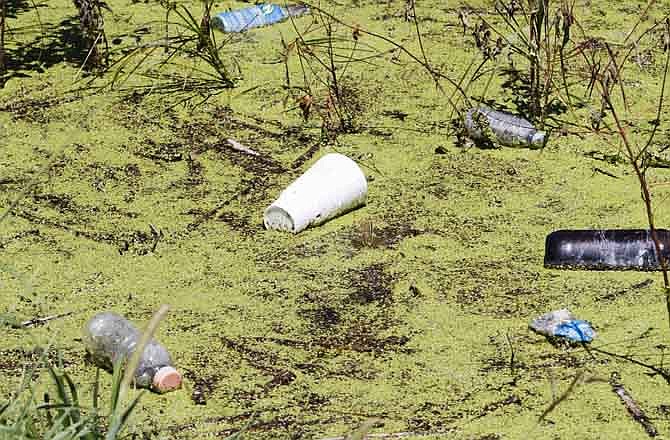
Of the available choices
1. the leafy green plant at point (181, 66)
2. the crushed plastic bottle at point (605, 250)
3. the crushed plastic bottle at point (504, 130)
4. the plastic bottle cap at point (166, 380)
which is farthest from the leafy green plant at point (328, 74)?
the plastic bottle cap at point (166, 380)

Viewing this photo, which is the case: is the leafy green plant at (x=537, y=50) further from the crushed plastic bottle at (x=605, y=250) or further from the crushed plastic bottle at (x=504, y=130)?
the crushed plastic bottle at (x=605, y=250)

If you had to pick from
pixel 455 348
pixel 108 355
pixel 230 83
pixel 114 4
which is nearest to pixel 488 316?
pixel 455 348

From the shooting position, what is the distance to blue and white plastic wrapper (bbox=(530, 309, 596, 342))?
106 inches

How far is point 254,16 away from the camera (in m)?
4.39

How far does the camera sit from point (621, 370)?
2.59 meters

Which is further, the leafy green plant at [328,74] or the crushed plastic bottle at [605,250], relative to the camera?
the leafy green plant at [328,74]

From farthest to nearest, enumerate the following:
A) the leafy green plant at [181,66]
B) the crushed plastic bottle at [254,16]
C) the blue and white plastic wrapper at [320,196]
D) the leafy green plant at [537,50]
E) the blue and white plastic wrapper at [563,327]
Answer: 1. the crushed plastic bottle at [254,16]
2. the leafy green plant at [181,66]
3. the leafy green plant at [537,50]
4. the blue and white plastic wrapper at [320,196]
5. the blue and white plastic wrapper at [563,327]

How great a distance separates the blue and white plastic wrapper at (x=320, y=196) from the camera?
322 centimetres

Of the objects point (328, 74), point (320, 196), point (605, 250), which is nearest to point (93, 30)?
point (328, 74)

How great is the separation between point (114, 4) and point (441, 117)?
1.50 meters

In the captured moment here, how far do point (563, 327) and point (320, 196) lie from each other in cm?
81

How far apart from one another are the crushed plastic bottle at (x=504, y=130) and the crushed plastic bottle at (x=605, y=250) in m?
0.61

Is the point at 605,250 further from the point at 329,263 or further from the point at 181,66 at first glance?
the point at 181,66

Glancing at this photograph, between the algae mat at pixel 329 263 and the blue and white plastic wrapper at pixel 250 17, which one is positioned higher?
the blue and white plastic wrapper at pixel 250 17
